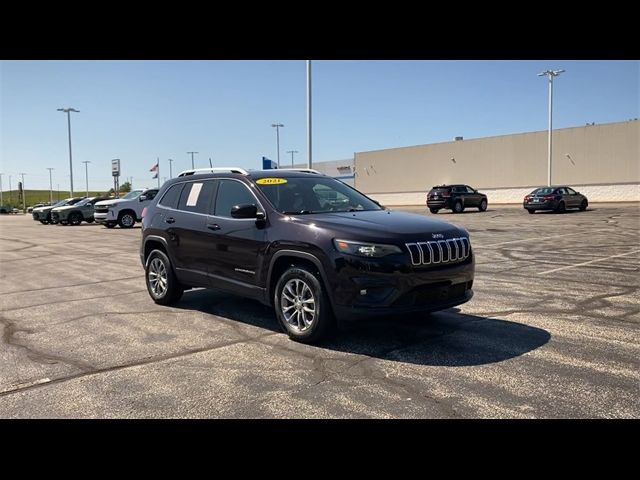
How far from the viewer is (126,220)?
2762 cm

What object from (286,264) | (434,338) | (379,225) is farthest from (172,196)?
(434,338)

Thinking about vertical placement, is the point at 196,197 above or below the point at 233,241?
above

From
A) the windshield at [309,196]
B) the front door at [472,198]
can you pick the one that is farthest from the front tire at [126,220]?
the windshield at [309,196]

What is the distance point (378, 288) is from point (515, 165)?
176ft

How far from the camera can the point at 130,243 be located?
18438mm

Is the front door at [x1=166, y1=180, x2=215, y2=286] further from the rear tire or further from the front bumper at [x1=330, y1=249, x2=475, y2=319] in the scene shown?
the rear tire

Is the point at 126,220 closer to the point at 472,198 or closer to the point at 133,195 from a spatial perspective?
the point at 133,195

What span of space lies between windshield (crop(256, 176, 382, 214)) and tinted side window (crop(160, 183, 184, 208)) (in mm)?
1723

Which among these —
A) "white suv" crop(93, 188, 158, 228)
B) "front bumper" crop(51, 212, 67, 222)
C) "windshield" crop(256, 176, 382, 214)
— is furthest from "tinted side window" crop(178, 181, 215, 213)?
"front bumper" crop(51, 212, 67, 222)

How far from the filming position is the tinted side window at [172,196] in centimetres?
754

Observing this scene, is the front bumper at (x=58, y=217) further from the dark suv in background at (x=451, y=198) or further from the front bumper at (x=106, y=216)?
the dark suv in background at (x=451, y=198)

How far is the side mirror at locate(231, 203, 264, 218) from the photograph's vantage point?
583 centimetres
